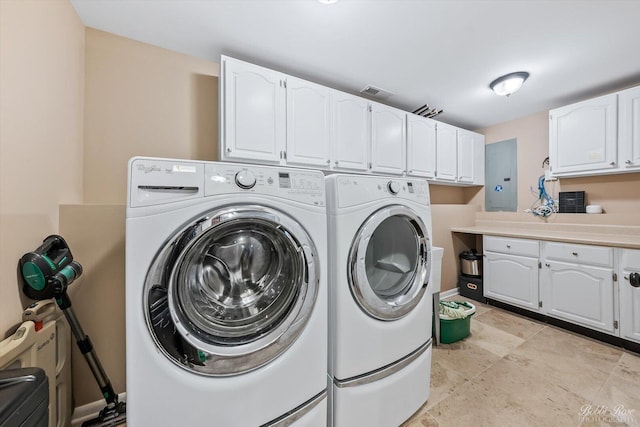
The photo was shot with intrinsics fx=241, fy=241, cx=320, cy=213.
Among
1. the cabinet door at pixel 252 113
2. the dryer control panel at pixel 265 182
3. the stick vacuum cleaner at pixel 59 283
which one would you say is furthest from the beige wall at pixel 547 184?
the stick vacuum cleaner at pixel 59 283

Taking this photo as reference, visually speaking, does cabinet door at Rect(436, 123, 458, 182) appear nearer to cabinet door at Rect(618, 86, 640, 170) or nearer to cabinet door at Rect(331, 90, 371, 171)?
cabinet door at Rect(331, 90, 371, 171)

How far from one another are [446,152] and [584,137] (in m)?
1.22

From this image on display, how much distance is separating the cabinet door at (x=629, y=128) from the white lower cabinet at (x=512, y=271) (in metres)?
1.02

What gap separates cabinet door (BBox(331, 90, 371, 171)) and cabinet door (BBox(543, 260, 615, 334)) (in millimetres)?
2073

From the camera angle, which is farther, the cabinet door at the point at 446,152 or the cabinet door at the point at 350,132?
the cabinet door at the point at 446,152

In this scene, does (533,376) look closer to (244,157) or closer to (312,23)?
(244,157)

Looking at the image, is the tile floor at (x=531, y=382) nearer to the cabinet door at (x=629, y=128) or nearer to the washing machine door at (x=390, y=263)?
the washing machine door at (x=390, y=263)

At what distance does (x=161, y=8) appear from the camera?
56.6 inches

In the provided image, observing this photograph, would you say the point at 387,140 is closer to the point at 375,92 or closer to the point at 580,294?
the point at 375,92

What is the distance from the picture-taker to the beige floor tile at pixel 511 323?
223cm

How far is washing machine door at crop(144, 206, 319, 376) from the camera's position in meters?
0.77

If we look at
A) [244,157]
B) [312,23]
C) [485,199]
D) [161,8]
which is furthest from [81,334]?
[485,199]

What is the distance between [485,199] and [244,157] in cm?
341

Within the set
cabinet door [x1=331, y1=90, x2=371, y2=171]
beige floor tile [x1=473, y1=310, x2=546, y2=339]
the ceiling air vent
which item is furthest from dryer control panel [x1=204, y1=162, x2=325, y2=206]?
beige floor tile [x1=473, y1=310, x2=546, y2=339]
